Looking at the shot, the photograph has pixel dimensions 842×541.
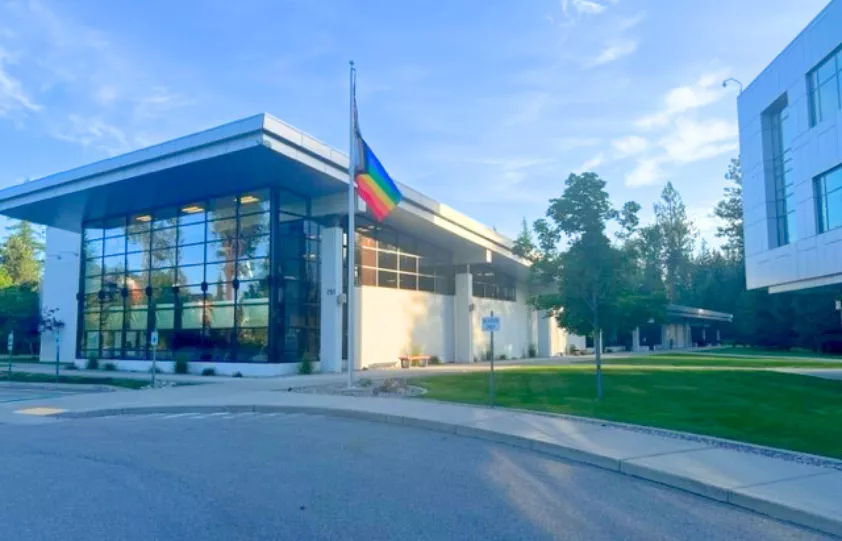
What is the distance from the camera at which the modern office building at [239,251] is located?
25016mm

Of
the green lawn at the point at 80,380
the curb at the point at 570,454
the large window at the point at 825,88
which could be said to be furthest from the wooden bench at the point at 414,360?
the large window at the point at 825,88

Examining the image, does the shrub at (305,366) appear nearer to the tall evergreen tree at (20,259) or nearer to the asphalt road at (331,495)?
the asphalt road at (331,495)

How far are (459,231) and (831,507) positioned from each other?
A: 2788 centimetres

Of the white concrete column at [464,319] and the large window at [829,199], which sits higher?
the large window at [829,199]

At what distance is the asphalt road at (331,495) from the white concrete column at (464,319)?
88.3ft

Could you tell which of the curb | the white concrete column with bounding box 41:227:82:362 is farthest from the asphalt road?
the white concrete column with bounding box 41:227:82:362

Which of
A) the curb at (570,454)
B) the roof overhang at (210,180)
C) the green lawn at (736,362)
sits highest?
the roof overhang at (210,180)

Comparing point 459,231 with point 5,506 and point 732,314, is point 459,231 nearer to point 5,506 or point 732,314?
point 5,506

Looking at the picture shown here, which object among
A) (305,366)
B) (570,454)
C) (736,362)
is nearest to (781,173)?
(736,362)

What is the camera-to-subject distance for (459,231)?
111ft

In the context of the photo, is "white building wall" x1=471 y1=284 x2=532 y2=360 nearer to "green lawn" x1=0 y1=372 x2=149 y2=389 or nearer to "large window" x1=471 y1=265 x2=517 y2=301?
"large window" x1=471 y1=265 x2=517 y2=301

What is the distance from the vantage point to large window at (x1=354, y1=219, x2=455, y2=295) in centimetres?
3158

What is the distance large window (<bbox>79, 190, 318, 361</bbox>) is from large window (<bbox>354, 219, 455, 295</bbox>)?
3204 millimetres

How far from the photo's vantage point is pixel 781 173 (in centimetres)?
2936
